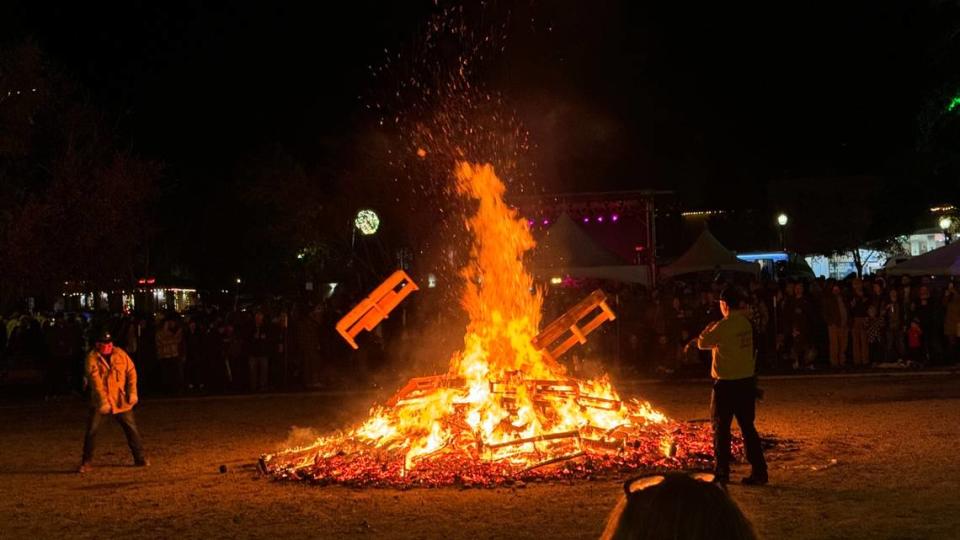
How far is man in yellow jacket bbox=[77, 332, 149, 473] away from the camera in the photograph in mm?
10914

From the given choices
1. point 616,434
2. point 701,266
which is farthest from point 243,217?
point 616,434

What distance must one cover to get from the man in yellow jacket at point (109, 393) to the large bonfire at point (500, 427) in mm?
1756

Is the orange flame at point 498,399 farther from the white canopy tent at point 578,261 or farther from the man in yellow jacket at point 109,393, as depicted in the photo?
the white canopy tent at point 578,261

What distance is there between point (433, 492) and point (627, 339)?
37.9 feet

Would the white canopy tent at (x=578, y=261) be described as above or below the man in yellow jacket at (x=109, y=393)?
above

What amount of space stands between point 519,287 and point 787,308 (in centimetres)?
892

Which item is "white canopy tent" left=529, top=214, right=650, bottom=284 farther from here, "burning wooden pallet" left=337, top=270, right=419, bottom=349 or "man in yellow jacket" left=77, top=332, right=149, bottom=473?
"man in yellow jacket" left=77, top=332, right=149, bottom=473

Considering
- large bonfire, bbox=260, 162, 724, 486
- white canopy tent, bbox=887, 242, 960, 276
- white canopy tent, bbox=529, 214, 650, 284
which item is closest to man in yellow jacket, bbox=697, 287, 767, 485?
large bonfire, bbox=260, 162, 724, 486

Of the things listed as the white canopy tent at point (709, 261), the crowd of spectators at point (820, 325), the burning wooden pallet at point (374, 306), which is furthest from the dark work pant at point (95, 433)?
the white canopy tent at point (709, 261)

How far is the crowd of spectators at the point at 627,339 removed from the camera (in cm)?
1900

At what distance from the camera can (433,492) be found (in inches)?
360

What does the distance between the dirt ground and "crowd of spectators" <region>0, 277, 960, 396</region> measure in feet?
15.5

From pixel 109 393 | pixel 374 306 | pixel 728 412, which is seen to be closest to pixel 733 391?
pixel 728 412

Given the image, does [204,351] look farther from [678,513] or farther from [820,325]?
[678,513]
